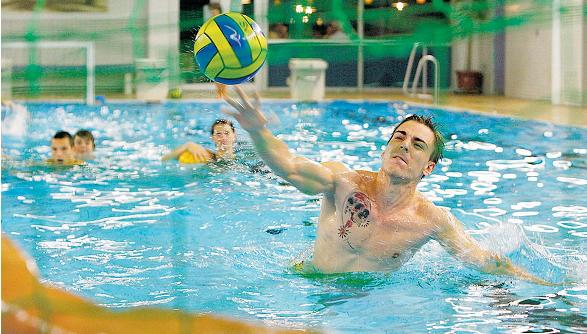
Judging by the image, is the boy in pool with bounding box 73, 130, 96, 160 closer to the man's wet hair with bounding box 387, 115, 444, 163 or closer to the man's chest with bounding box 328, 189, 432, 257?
the man's chest with bounding box 328, 189, 432, 257

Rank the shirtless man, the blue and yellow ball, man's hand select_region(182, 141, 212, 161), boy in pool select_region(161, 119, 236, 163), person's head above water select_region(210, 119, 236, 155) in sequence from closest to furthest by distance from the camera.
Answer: the blue and yellow ball < the shirtless man < person's head above water select_region(210, 119, 236, 155) < boy in pool select_region(161, 119, 236, 163) < man's hand select_region(182, 141, 212, 161)

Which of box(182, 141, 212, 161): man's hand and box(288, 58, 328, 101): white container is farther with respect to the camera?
box(288, 58, 328, 101): white container

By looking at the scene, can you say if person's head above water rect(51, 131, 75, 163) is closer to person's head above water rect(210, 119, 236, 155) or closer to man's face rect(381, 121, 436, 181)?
person's head above water rect(210, 119, 236, 155)

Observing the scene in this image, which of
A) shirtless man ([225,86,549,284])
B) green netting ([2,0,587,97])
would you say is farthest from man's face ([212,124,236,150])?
shirtless man ([225,86,549,284])

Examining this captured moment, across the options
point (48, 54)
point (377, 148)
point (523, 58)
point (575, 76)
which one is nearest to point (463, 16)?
point (377, 148)

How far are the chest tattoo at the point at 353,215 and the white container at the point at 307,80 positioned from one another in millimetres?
9747

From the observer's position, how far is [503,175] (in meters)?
7.64

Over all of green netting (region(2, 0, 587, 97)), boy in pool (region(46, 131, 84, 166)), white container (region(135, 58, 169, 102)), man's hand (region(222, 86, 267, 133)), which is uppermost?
green netting (region(2, 0, 587, 97))

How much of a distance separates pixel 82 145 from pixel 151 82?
189cm

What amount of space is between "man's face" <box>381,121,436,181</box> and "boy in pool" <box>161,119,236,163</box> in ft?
7.48

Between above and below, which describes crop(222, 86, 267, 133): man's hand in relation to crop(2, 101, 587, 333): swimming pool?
above

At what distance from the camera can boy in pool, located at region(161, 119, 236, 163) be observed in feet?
21.0

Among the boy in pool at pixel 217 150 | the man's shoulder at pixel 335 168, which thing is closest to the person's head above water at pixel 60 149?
the boy in pool at pixel 217 150

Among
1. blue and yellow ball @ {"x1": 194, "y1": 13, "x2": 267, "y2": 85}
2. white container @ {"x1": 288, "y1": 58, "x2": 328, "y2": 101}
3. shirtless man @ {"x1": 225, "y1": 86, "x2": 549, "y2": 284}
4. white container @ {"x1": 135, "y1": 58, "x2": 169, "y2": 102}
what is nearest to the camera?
blue and yellow ball @ {"x1": 194, "y1": 13, "x2": 267, "y2": 85}
